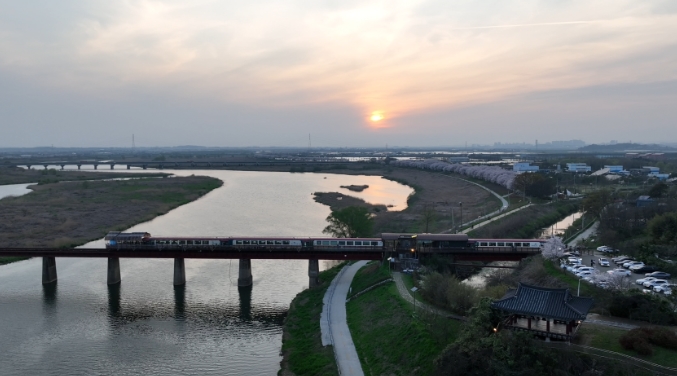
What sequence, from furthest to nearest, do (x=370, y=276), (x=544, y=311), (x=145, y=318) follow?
(x=370, y=276), (x=145, y=318), (x=544, y=311)

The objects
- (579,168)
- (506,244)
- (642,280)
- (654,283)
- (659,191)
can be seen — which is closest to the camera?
→ (654,283)

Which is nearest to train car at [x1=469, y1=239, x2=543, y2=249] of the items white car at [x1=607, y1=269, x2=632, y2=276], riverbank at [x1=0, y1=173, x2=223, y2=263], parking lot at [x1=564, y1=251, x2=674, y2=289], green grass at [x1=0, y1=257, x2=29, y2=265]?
parking lot at [x1=564, y1=251, x2=674, y2=289]

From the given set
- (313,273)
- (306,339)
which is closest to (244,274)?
(313,273)

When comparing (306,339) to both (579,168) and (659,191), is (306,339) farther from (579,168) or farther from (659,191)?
(579,168)

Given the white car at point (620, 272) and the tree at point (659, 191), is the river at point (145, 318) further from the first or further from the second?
the tree at point (659, 191)

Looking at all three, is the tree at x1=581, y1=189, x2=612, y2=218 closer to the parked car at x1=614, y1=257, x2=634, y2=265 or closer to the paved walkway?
the parked car at x1=614, y1=257, x2=634, y2=265
